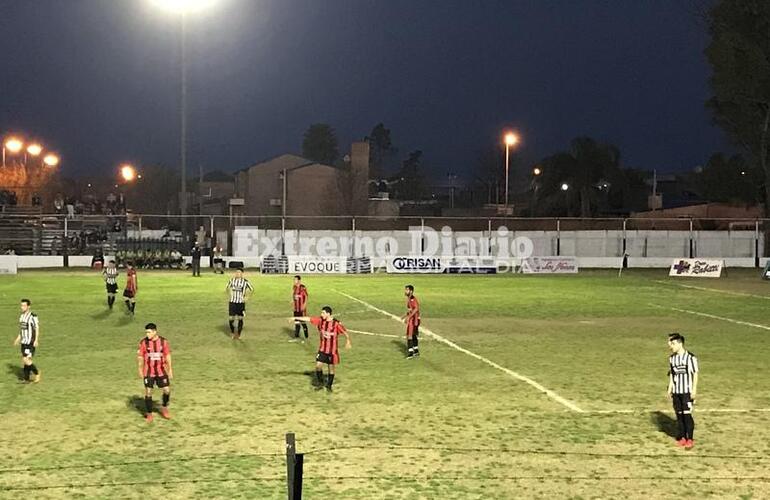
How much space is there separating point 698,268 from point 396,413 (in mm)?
41597

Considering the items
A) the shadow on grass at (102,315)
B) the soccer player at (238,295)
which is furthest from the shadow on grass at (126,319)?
the soccer player at (238,295)

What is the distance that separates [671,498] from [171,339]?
16.3 metres

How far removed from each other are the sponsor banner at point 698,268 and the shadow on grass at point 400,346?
33389mm

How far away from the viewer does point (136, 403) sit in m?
14.8

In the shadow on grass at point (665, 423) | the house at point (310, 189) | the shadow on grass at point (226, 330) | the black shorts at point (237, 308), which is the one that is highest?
the house at point (310, 189)

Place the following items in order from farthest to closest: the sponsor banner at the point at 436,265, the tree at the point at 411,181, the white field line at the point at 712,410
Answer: the tree at the point at 411,181, the sponsor banner at the point at 436,265, the white field line at the point at 712,410

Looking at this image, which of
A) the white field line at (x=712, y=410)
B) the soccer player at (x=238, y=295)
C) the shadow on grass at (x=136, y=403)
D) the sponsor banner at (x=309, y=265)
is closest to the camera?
the shadow on grass at (x=136, y=403)

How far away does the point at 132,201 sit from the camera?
407 ft

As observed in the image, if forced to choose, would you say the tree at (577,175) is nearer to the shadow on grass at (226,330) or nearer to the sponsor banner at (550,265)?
the sponsor banner at (550,265)

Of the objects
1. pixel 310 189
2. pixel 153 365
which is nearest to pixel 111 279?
pixel 153 365

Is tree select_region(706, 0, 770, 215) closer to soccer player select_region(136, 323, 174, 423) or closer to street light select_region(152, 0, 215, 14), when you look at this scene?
street light select_region(152, 0, 215, 14)

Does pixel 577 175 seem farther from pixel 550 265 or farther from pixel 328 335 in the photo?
pixel 328 335

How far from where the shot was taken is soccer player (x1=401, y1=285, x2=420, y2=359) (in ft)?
63.9

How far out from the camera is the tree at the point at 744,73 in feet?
208
